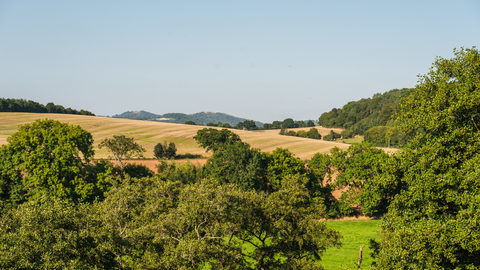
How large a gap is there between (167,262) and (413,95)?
1597 centimetres

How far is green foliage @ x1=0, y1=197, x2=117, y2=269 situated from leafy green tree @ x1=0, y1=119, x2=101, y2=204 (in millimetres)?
23828

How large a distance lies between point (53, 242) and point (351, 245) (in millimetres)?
30820

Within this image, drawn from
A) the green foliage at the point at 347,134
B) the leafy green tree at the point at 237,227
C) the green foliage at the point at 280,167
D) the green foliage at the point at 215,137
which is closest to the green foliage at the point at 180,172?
the green foliage at the point at 280,167

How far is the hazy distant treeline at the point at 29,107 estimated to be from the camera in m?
125

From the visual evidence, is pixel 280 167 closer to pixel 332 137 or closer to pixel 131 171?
pixel 131 171

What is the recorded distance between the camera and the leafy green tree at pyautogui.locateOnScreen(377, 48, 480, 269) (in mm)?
13664

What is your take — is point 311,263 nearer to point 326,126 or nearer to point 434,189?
point 434,189

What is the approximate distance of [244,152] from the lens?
49500 millimetres

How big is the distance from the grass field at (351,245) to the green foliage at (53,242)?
17914 mm

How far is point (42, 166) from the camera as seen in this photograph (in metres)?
38.0

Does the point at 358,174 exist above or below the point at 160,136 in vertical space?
below

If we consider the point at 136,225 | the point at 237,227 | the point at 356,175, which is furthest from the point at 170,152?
the point at 237,227

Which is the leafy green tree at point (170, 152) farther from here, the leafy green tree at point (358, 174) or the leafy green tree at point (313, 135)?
the leafy green tree at point (313, 135)

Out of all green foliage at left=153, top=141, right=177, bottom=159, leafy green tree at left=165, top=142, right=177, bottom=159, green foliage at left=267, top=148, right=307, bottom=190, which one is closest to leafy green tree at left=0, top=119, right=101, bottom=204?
green foliage at left=267, top=148, right=307, bottom=190
